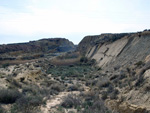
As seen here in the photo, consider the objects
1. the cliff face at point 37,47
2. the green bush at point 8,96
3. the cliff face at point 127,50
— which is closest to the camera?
the green bush at point 8,96

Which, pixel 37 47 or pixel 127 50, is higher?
pixel 37 47

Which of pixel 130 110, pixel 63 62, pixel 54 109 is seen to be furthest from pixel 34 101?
pixel 63 62

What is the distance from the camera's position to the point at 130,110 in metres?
7.21

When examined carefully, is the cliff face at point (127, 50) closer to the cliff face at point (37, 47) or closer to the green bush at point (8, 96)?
the green bush at point (8, 96)

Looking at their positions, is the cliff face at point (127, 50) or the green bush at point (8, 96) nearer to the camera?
the green bush at point (8, 96)

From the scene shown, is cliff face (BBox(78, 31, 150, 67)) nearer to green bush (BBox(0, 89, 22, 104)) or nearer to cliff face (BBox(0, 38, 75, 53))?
green bush (BBox(0, 89, 22, 104))

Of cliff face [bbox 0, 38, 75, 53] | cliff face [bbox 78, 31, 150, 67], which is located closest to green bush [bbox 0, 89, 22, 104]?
cliff face [bbox 78, 31, 150, 67]

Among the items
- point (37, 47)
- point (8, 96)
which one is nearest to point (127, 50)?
point (8, 96)

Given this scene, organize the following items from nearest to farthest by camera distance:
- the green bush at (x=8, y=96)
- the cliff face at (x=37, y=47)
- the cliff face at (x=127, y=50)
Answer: the green bush at (x=8, y=96)
the cliff face at (x=127, y=50)
the cliff face at (x=37, y=47)

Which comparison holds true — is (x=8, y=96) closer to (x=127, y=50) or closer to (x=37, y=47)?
(x=127, y=50)

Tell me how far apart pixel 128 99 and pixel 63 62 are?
26256 millimetres

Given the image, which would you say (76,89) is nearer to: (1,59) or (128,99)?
(128,99)

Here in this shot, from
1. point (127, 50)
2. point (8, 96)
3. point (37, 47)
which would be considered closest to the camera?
point (8, 96)

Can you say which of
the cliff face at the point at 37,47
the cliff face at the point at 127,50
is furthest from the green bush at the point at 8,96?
the cliff face at the point at 37,47
